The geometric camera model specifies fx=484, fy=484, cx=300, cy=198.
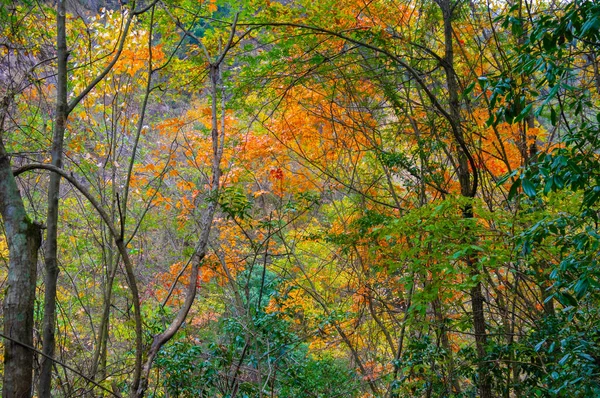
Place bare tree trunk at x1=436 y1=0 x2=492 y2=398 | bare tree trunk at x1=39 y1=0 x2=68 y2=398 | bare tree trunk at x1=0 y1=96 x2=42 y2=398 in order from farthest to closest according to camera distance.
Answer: bare tree trunk at x1=436 y1=0 x2=492 y2=398 → bare tree trunk at x1=39 y1=0 x2=68 y2=398 → bare tree trunk at x1=0 y1=96 x2=42 y2=398

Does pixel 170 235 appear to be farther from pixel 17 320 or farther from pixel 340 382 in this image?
pixel 17 320

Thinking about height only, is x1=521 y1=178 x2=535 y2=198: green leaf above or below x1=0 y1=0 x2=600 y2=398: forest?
below

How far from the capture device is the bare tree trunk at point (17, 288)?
1855 millimetres

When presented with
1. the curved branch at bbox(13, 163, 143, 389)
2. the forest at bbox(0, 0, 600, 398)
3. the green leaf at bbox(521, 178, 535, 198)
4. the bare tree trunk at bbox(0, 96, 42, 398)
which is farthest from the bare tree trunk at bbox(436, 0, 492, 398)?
the bare tree trunk at bbox(0, 96, 42, 398)

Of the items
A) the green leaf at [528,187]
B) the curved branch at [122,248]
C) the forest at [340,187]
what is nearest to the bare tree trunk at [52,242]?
the forest at [340,187]

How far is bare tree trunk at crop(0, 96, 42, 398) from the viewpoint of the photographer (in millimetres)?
1855

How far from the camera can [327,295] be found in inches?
300

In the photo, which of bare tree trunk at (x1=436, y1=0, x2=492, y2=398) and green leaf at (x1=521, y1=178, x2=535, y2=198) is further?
bare tree trunk at (x1=436, y1=0, x2=492, y2=398)

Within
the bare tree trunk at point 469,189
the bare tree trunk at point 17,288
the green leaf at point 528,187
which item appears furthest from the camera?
the bare tree trunk at point 469,189

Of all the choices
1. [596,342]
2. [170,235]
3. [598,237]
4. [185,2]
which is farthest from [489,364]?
[170,235]

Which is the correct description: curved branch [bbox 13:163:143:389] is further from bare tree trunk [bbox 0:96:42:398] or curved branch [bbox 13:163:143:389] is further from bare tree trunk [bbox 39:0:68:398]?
bare tree trunk [bbox 39:0:68:398]

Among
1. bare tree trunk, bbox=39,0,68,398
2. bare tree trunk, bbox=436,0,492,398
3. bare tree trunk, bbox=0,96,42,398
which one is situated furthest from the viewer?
bare tree trunk, bbox=436,0,492,398

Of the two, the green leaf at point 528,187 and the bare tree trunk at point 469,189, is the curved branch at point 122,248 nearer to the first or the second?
the green leaf at point 528,187

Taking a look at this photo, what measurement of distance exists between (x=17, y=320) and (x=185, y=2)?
3.11 metres
